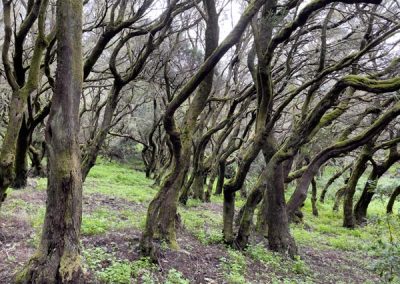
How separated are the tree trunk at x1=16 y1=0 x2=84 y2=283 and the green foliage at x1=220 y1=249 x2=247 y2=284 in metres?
2.71

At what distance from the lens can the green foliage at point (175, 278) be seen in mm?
5504

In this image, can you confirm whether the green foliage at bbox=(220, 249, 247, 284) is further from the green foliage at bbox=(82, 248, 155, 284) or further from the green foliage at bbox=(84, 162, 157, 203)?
the green foliage at bbox=(84, 162, 157, 203)

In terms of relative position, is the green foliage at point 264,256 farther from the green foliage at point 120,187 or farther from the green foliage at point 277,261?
the green foliage at point 120,187

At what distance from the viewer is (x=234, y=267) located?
6.82 meters

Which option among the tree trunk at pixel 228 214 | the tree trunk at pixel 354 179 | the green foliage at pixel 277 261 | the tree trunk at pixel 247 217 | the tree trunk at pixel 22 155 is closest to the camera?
the green foliage at pixel 277 261

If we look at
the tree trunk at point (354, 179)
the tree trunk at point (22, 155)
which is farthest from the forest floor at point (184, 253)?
the tree trunk at point (354, 179)

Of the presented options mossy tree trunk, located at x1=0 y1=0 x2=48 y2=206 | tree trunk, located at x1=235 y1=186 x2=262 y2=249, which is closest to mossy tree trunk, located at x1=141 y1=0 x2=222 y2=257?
tree trunk, located at x1=235 y1=186 x2=262 y2=249

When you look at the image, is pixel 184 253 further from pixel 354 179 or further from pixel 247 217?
pixel 354 179

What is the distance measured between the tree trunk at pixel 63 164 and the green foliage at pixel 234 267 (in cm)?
271

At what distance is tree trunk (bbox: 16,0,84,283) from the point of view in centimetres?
421

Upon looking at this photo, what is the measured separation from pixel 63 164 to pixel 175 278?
8.03 feet

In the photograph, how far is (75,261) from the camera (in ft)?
14.3

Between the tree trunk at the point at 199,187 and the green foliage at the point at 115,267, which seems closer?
the green foliage at the point at 115,267

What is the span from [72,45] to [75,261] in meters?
2.29
